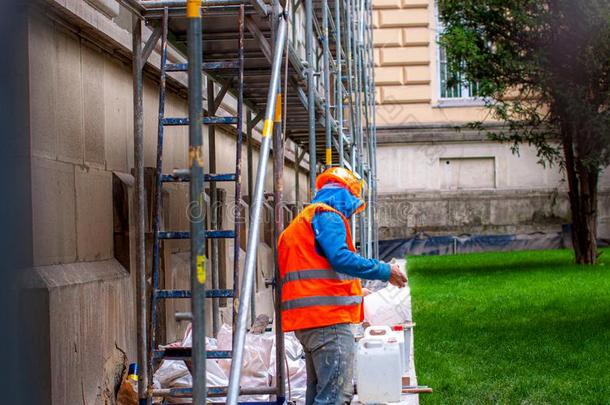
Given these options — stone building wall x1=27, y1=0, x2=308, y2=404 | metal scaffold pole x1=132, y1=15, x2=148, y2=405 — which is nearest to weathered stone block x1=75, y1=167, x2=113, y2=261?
stone building wall x1=27, y1=0, x2=308, y2=404

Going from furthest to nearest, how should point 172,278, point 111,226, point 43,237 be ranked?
1. point 172,278
2. point 111,226
3. point 43,237

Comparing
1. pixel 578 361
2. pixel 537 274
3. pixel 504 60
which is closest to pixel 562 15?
pixel 504 60

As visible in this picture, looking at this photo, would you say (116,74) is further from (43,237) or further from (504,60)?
(504,60)

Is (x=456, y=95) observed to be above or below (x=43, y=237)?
above

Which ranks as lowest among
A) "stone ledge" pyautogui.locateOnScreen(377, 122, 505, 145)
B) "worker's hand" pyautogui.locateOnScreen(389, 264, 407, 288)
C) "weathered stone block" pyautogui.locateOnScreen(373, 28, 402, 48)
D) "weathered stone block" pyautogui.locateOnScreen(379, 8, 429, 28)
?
"worker's hand" pyautogui.locateOnScreen(389, 264, 407, 288)

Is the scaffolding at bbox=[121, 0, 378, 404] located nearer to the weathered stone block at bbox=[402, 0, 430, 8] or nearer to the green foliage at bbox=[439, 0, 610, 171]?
the green foliage at bbox=[439, 0, 610, 171]

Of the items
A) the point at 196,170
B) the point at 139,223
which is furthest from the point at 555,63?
the point at 196,170

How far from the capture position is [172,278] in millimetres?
7879

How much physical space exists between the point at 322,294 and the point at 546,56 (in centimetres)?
1642

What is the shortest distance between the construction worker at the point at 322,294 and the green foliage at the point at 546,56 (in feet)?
50.7

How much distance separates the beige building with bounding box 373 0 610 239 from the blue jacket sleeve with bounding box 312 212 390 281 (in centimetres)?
2223

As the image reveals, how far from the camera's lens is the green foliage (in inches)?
792

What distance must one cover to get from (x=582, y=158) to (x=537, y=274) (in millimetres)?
3851

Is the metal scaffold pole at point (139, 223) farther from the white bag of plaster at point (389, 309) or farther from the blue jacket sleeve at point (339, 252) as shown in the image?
the white bag of plaster at point (389, 309)
